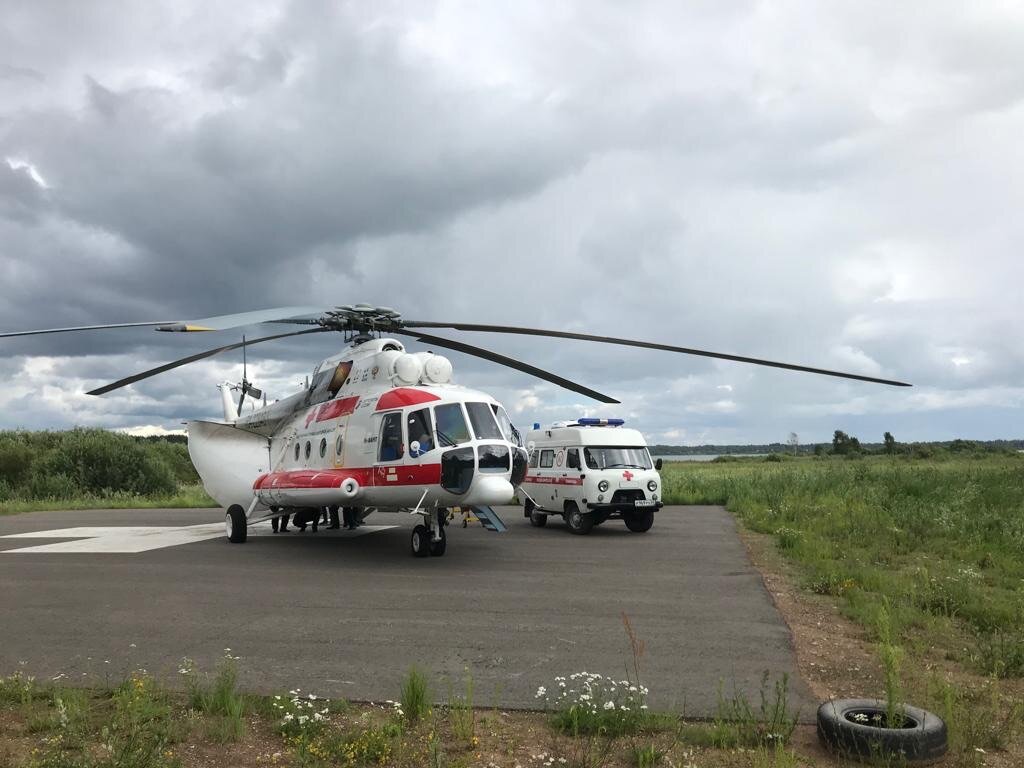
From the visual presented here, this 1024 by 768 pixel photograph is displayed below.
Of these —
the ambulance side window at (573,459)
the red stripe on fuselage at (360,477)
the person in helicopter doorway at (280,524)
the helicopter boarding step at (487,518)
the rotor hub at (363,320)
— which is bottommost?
the person in helicopter doorway at (280,524)

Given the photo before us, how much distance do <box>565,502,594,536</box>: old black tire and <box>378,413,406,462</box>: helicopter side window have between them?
6.13 meters

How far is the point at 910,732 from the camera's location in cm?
476

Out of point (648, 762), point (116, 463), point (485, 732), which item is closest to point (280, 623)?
point (485, 732)

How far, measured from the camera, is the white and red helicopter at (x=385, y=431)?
1239 cm

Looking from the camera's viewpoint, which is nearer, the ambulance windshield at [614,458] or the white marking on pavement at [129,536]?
the white marking on pavement at [129,536]

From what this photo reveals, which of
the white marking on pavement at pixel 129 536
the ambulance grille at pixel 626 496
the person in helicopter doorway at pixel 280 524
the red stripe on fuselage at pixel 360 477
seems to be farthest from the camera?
the person in helicopter doorway at pixel 280 524

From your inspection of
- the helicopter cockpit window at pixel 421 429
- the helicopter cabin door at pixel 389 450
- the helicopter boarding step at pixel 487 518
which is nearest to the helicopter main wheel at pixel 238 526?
the helicopter cabin door at pixel 389 450

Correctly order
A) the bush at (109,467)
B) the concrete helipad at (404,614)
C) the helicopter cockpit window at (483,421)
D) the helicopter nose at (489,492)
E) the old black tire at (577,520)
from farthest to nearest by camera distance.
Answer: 1. the bush at (109,467)
2. the old black tire at (577,520)
3. the helicopter cockpit window at (483,421)
4. the helicopter nose at (489,492)
5. the concrete helipad at (404,614)

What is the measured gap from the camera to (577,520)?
18.1 m

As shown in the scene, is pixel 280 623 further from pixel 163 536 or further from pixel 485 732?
pixel 163 536

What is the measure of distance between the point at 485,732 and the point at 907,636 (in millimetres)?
5008

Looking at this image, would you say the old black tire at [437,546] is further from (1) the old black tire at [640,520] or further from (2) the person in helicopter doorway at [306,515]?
(1) the old black tire at [640,520]

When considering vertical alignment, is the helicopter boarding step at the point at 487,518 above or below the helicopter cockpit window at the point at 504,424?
below

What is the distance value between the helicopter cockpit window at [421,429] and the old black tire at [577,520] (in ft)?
20.5
